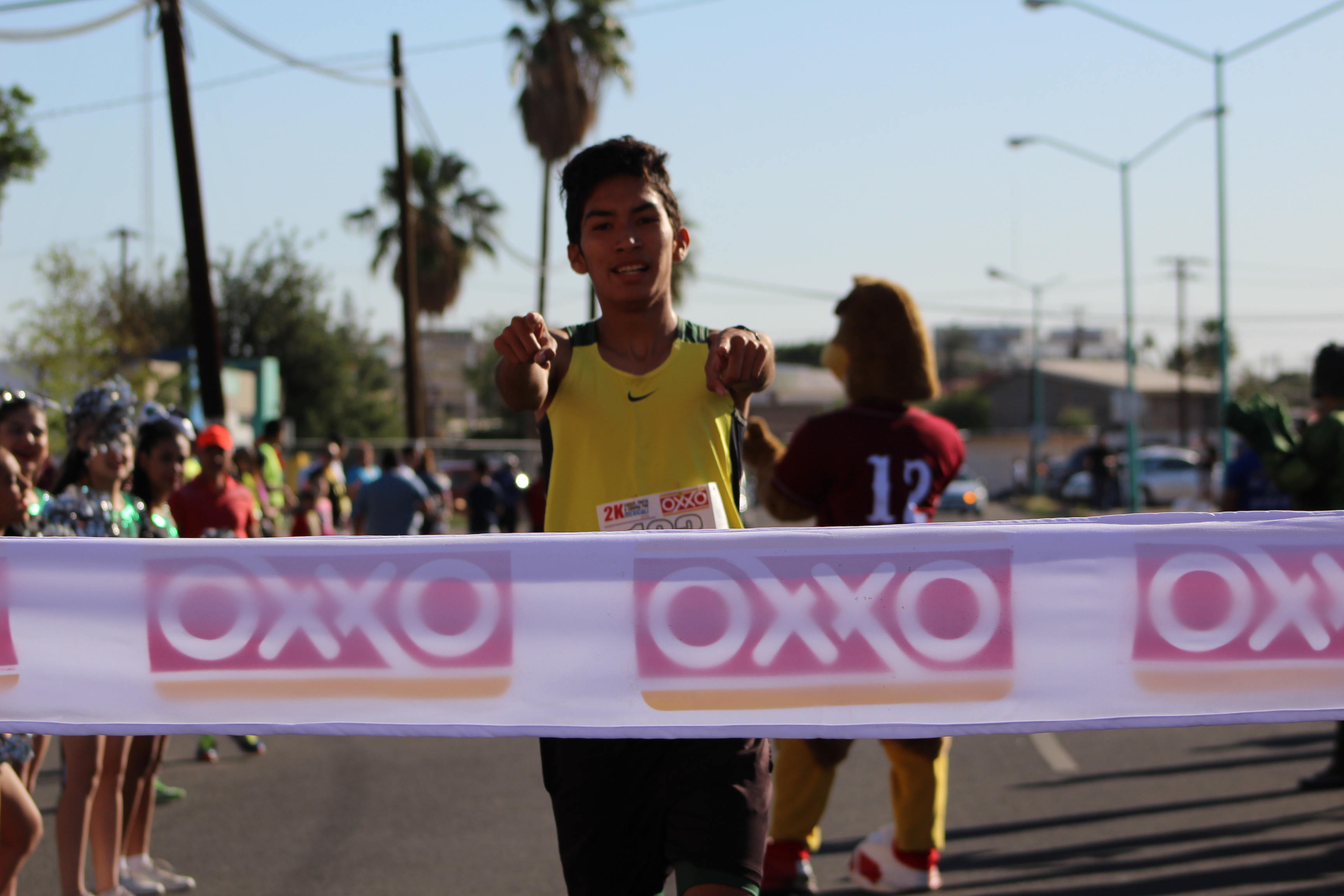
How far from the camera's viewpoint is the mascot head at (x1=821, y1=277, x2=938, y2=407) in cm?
562

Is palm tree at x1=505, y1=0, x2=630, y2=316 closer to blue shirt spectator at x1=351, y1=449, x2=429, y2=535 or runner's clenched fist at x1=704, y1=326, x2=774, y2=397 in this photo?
blue shirt spectator at x1=351, y1=449, x2=429, y2=535

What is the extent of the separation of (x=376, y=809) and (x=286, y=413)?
43338mm

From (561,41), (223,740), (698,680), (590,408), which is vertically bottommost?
(223,740)

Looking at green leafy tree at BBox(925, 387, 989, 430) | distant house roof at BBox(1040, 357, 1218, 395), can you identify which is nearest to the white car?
distant house roof at BBox(1040, 357, 1218, 395)

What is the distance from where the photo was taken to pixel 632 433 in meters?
3.19

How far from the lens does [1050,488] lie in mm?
48031

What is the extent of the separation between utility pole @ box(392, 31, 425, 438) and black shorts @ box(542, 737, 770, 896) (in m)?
22.5

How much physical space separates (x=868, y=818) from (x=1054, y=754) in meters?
1.89

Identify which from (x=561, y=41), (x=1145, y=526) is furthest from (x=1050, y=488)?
(x=1145, y=526)

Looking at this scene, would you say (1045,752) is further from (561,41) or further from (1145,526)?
(561,41)

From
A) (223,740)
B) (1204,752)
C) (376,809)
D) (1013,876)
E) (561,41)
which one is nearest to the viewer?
(1013,876)

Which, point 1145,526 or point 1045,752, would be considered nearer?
point 1145,526

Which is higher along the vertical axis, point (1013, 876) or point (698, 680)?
point (698, 680)

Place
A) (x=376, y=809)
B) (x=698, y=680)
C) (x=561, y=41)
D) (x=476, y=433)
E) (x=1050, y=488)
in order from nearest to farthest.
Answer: (x=698, y=680), (x=376, y=809), (x=561, y=41), (x=1050, y=488), (x=476, y=433)
